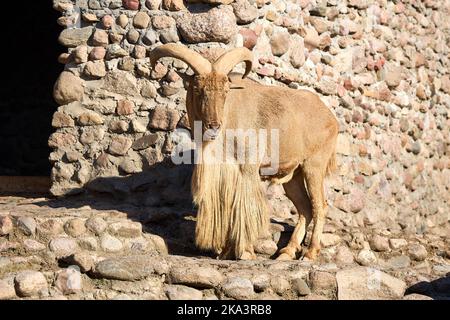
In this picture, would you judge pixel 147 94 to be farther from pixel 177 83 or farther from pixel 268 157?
pixel 268 157

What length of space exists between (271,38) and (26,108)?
5.26 meters

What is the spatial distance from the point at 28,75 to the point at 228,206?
646 cm

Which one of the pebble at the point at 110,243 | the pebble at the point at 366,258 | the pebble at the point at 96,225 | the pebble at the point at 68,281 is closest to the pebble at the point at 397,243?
the pebble at the point at 366,258

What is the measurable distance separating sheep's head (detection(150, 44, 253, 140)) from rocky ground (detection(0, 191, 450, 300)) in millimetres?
1048

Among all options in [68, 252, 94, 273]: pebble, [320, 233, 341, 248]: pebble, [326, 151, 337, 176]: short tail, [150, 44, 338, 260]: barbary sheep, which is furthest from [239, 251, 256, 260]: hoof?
[68, 252, 94, 273]: pebble

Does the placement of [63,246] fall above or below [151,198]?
below

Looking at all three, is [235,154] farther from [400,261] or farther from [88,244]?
[400,261]

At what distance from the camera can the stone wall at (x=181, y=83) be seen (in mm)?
8211

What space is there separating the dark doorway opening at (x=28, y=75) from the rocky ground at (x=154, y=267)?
4698 millimetres

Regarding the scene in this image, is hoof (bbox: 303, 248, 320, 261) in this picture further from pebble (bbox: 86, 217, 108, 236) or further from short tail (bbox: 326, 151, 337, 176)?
pebble (bbox: 86, 217, 108, 236)

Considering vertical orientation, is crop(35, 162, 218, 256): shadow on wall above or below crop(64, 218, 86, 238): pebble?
above

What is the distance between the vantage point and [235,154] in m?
7.35

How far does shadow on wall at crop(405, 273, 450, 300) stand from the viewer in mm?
6547

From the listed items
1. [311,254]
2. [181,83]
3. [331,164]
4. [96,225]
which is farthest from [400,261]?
[96,225]
